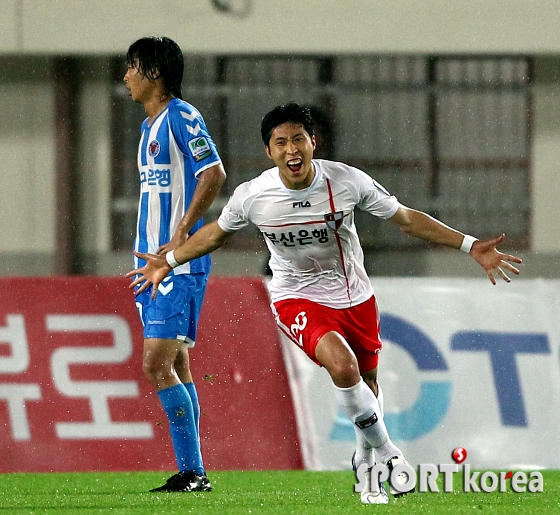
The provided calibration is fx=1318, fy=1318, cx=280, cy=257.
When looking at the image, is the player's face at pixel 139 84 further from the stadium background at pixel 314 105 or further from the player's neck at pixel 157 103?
the stadium background at pixel 314 105

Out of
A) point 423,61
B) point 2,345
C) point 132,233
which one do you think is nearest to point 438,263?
point 423,61

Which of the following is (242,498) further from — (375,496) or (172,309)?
(172,309)

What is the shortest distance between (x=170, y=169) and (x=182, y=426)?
1.15 meters

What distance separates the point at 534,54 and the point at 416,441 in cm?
493

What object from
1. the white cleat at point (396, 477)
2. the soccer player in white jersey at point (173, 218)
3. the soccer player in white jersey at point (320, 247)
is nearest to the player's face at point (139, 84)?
the soccer player in white jersey at point (173, 218)

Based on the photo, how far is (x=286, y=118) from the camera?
17.8 ft

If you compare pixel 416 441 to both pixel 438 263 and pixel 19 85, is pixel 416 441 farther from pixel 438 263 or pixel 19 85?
pixel 19 85

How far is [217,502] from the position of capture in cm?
536

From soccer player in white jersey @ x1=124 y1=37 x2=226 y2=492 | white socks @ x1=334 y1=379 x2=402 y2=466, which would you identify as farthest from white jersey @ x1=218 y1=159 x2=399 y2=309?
white socks @ x1=334 y1=379 x2=402 y2=466

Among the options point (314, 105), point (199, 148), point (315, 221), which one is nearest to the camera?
point (315, 221)

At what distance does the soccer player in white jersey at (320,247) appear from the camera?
17.3 ft

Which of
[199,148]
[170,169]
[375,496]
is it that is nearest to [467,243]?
[375,496]

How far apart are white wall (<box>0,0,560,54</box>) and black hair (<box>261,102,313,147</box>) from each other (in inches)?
220

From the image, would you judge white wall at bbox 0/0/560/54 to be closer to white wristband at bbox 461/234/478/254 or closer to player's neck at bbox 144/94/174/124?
player's neck at bbox 144/94/174/124
